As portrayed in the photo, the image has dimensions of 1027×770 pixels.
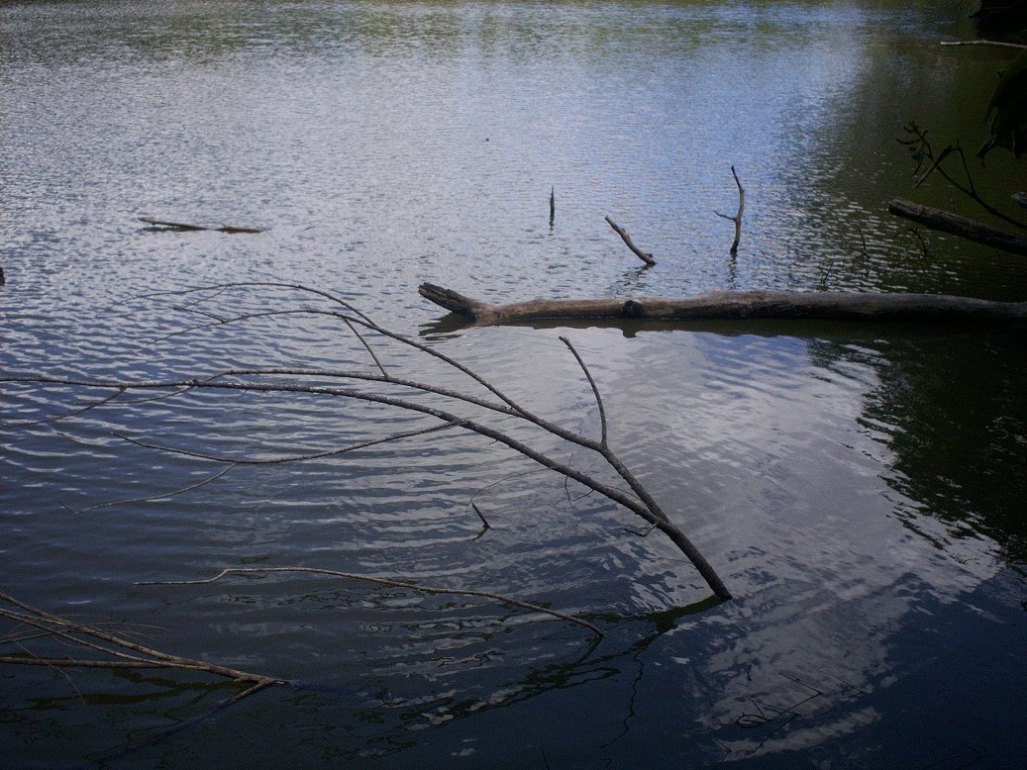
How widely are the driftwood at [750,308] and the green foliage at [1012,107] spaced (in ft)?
5.49

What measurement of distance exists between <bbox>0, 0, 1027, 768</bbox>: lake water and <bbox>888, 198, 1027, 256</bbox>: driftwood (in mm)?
847

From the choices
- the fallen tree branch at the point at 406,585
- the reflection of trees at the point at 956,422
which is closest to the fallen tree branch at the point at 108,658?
the fallen tree branch at the point at 406,585

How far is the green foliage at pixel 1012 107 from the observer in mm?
7436

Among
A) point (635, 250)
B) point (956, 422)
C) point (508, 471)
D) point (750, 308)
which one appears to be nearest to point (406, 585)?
point (508, 471)

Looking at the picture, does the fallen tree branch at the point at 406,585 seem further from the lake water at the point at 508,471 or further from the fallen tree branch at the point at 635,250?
the fallen tree branch at the point at 635,250

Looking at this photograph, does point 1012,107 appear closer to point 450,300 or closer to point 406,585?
point 450,300

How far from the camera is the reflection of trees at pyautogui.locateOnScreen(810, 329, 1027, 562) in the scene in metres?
6.04

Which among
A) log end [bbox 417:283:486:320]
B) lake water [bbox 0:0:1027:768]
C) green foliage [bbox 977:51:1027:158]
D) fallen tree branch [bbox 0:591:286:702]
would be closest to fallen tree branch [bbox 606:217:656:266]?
lake water [bbox 0:0:1027:768]

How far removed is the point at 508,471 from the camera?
6496 mm

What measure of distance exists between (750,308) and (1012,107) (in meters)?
2.89

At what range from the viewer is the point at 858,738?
4.09 m

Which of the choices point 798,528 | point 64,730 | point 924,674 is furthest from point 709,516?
point 64,730

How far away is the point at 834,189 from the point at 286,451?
35.7ft

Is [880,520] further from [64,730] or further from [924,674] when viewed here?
[64,730]
